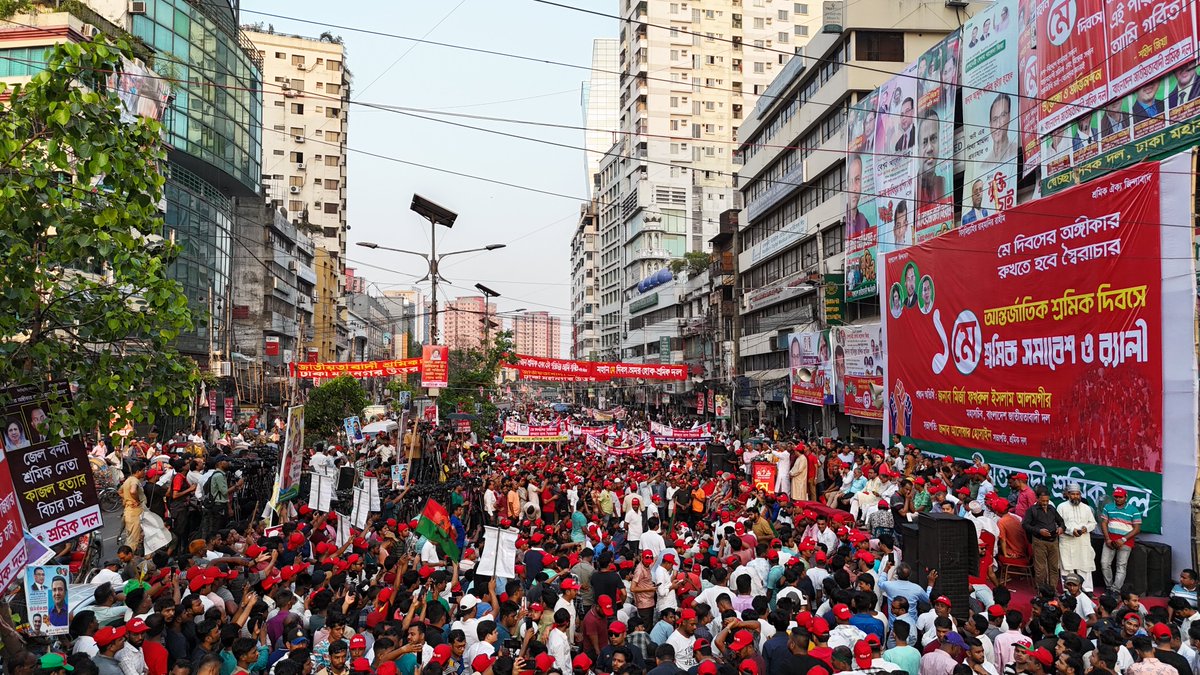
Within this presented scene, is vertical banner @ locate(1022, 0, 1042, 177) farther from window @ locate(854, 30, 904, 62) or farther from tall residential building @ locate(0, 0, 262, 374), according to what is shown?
tall residential building @ locate(0, 0, 262, 374)

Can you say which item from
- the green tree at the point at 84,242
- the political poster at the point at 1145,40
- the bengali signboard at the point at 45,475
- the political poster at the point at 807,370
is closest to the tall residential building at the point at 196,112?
the political poster at the point at 807,370

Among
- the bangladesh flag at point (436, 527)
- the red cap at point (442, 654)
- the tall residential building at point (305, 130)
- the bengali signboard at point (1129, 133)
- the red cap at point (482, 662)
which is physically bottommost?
the red cap at point (482, 662)

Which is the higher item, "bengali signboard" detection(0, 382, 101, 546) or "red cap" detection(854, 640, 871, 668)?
"bengali signboard" detection(0, 382, 101, 546)

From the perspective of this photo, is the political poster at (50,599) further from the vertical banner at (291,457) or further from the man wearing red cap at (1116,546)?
the man wearing red cap at (1116,546)

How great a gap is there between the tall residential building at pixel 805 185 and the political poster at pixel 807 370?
82cm

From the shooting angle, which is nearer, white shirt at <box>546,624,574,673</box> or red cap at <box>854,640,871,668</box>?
red cap at <box>854,640,871,668</box>

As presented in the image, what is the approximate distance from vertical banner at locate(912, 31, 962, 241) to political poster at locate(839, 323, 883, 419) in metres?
3.30

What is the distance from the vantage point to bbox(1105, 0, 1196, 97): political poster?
1585 cm

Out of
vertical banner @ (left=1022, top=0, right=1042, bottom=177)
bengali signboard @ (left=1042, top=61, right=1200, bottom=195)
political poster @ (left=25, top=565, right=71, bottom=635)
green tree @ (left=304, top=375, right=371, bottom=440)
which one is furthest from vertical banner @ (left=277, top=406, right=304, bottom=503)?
green tree @ (left=304, top=375, right=371, bottom=440)

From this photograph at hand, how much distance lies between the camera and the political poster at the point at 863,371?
2559 centimetres

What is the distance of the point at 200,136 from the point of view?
4244 cm

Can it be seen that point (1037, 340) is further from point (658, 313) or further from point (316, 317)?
point (316, 317)

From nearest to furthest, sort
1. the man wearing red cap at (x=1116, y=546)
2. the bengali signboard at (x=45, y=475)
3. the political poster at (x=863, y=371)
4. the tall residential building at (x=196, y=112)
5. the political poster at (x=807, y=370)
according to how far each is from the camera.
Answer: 1. the bengali signboard at (x=45, y=475)
2. the man wearing red cap at (x=1116, y=546)
3. the political poster at (x=863, y=371)
4. the political poster at (x=807, y=370)
5. the tall residential building at (x=196, y=112)

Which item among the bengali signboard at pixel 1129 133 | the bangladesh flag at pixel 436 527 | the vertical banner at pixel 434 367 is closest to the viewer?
the bangladesh flag at pixel 436 527
